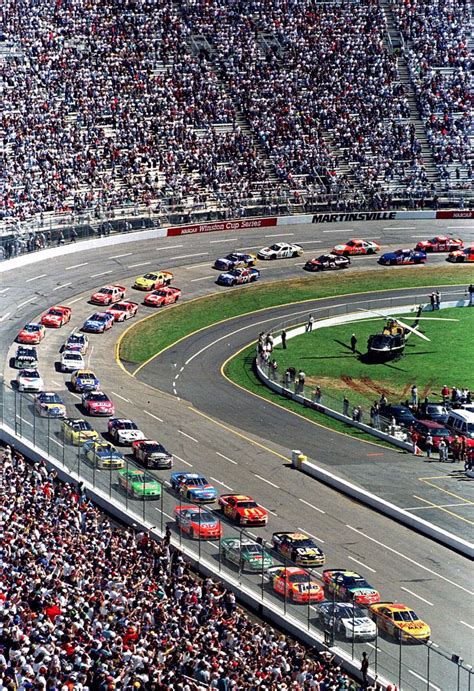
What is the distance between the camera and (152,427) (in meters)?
77.4

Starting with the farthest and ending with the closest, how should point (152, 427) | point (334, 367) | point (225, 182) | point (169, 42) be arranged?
point (169, 42) < point (225, 182) < point (334, 367) < point (152, 427)

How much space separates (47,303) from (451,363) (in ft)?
85.3

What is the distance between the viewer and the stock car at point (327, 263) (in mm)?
111375

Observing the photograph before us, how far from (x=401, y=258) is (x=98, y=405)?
4113 cm

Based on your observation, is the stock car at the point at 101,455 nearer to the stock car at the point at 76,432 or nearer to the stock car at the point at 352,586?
the stock car at the point at 76,432

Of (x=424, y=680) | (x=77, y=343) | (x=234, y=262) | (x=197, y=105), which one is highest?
(x=197, y=105)

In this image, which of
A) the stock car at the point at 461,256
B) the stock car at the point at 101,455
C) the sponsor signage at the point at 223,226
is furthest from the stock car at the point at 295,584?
the stock car at the point at 461,256

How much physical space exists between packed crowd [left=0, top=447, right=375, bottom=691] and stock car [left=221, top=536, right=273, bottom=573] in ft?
4.35

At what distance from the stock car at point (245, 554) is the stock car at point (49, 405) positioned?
48.9 feet

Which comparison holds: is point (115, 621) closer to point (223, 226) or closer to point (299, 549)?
point (299, 549)

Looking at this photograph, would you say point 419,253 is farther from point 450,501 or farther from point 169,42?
point 450,501

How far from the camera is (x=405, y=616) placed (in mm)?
53188

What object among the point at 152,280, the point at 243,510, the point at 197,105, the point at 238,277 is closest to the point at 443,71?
the point at 197,105

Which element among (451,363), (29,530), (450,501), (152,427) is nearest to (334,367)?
(451,363)
